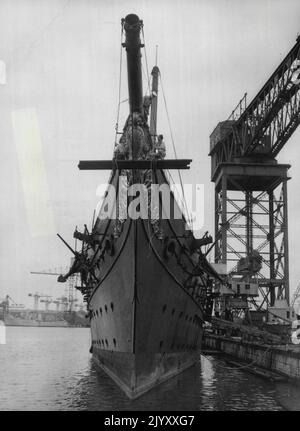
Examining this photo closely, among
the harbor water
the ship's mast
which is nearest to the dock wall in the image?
the harbor water

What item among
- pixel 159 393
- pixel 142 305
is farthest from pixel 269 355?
pixel 142 305

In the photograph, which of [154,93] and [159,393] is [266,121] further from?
Result: [159,393]

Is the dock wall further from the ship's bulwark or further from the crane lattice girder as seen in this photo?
the crane lattice girder

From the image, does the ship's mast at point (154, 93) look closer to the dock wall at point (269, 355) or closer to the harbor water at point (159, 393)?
the dock wall at point (269, 355)

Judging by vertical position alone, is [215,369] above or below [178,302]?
below
